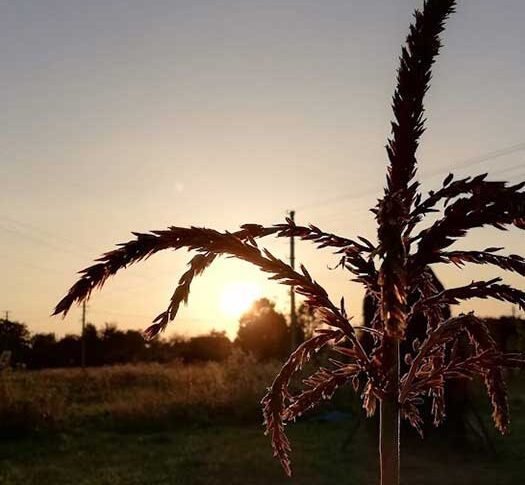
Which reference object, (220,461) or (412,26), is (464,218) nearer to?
(412,26)

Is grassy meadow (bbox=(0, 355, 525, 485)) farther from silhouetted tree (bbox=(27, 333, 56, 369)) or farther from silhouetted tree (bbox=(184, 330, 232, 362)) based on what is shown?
silhouetted tree (bbox=(27, 333, 56, 369))

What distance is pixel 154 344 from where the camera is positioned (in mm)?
63125

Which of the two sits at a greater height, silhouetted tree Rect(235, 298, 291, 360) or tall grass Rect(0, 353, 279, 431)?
silhouetted tree Rect(235, 298, 291, 360)

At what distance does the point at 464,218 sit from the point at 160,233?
512 millimetres

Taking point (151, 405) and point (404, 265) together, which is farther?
point (151, 405)

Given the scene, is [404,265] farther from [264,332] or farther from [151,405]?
[264,332]

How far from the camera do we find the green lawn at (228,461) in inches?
465

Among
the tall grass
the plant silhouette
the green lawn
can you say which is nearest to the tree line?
the tall grass

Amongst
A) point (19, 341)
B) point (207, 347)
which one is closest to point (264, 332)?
point (207, 347)

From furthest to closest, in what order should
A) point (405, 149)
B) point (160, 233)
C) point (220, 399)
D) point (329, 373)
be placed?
1. point (220, 399)
2. point (329, 373)
3. point (405, 149)
4. point (160, 233)

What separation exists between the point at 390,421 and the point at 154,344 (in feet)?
206

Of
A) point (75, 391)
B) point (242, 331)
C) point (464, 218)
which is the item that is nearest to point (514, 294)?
point (464, 218)

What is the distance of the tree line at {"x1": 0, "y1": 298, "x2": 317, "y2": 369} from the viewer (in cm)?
5484

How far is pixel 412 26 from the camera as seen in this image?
1396 millimetres
